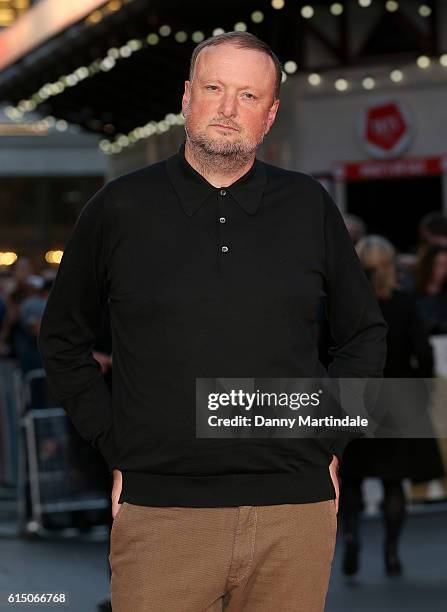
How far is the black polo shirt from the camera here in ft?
10.6

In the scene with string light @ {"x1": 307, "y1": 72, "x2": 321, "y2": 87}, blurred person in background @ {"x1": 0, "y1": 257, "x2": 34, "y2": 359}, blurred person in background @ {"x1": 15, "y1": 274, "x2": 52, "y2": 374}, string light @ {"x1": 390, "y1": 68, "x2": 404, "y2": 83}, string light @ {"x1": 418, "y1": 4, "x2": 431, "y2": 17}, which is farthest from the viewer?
string light @ {"x1": 307, "y1": 72, "x2": 321, "y2": 87}

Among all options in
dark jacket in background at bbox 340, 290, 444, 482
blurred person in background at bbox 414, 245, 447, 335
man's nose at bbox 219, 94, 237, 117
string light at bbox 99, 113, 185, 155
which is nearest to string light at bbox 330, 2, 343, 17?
string light at bbox 99, 113, 185, 155

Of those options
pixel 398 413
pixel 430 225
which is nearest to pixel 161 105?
pixel 430 225

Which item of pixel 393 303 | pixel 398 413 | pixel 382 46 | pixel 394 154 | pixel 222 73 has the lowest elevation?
pixel 398 413

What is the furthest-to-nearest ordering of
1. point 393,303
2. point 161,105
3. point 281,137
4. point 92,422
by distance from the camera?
point 161,105
point 281,137
point 393,303
point 92,422

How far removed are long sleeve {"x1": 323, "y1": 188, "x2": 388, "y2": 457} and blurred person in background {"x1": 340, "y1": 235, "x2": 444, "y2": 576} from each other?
4.79m

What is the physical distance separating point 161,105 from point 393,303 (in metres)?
17.6

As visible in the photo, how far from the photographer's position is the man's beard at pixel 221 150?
10.9 feet

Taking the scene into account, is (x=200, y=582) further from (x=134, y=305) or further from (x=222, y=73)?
(x=222, y=73)

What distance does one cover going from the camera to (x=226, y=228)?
3299mm

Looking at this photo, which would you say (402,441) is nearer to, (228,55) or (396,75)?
(228,55)

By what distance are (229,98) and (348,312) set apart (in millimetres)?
560

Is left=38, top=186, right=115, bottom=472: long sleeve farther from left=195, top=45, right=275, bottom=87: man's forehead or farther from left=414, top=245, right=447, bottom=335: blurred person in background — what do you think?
left=414, top=245, right=447, bottom=335: blurred person in background

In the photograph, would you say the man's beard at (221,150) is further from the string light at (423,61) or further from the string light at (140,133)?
the string light at (140,133)
